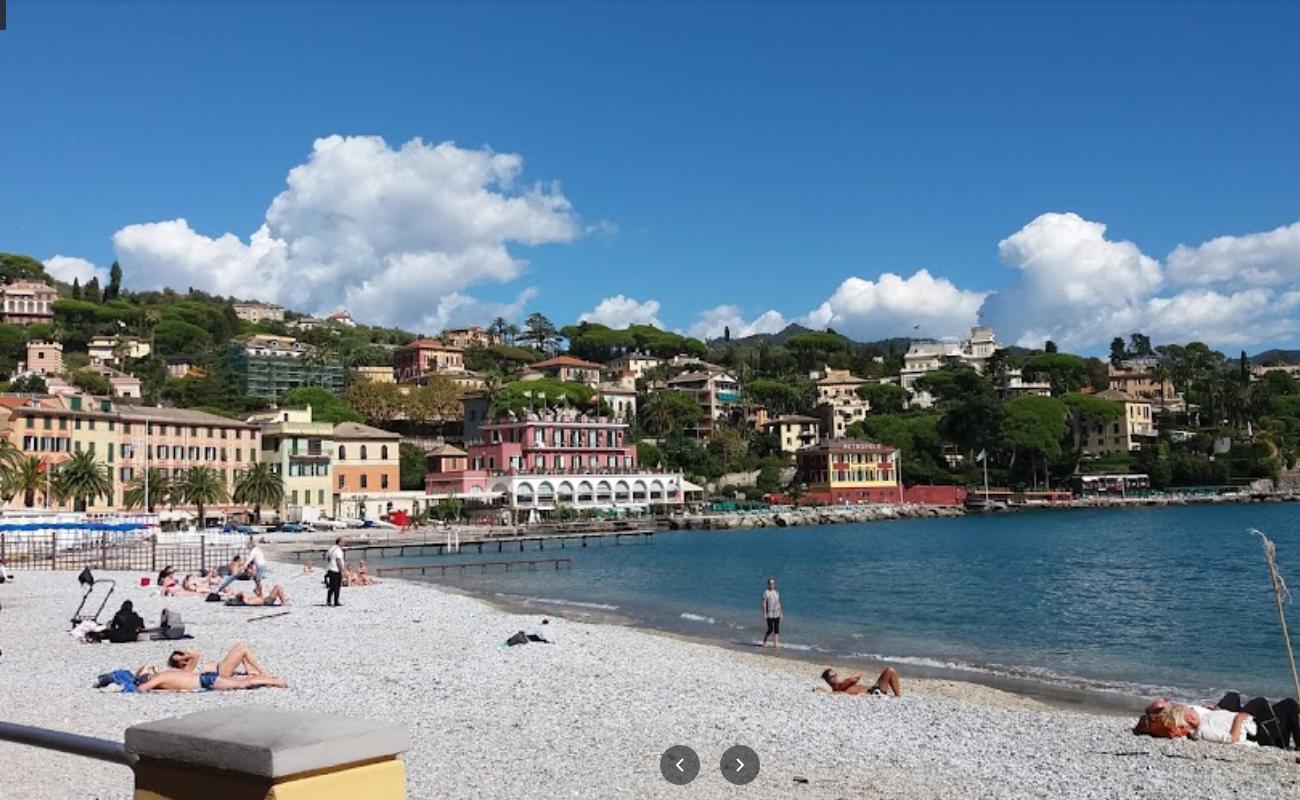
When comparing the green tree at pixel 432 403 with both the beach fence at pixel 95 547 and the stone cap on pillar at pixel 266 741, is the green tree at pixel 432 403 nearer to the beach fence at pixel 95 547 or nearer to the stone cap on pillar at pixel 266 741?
the beach fence at pixel 95 547

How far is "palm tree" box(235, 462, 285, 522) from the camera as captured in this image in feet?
225

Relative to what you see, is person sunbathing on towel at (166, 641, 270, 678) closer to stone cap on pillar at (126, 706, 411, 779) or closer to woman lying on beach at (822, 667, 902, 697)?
woman lying on beach at (822, 667, 902, 697)

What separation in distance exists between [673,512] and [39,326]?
92485mm

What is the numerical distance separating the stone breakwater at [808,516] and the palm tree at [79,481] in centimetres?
4426

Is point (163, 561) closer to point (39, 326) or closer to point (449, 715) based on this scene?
point (449, 715)

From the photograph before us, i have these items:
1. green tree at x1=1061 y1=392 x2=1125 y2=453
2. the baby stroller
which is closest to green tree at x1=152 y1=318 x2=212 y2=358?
green tree at x1=1061 y1=392 x2=1125 y2=453

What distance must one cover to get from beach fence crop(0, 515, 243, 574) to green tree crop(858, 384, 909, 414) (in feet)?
357

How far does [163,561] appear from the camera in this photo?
1635 inches

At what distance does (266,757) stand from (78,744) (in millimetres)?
894

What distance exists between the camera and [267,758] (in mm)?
2398

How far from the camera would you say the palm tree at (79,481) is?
5712 cm

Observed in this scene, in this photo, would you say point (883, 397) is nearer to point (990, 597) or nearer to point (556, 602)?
point (990, 597)

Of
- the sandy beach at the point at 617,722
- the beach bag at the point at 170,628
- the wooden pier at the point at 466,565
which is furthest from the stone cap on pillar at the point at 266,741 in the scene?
the wooden pier at the point at 466,565

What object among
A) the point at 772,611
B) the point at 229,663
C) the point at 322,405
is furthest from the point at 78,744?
the point at 322,405
